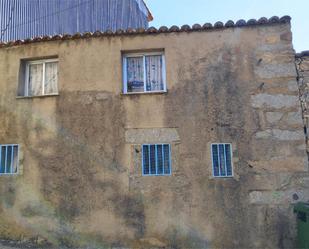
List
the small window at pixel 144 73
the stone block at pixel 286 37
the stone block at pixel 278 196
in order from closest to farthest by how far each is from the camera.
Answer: the stone block at pixel 278 196 < the stone block at pixel 286 37 < the small window at pixel 144 73

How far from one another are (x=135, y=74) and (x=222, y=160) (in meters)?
3.03

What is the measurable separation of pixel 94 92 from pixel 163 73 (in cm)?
177

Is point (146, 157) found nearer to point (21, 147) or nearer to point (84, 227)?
point (84, 227)

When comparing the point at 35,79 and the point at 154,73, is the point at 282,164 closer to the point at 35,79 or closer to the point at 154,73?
the point at 154,73

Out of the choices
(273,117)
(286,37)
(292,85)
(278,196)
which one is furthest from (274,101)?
(278,196)

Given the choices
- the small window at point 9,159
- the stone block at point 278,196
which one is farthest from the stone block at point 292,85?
the small window at point 9,159

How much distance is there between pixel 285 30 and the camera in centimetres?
877

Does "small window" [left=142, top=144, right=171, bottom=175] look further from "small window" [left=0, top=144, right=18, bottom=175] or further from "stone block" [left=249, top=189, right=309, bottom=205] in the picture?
"small window" [left=0, top=144, right=18, bottom=175]

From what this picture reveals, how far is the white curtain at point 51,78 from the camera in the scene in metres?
9.30

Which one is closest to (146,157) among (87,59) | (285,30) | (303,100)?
(87,59)

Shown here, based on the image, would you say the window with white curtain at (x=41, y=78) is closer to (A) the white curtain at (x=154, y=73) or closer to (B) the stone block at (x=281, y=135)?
(A) the white curtain at (x=154, y=73)

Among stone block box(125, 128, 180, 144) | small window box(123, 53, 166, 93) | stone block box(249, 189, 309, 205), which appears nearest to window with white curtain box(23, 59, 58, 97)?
small window box(123, 53, 166, 93)

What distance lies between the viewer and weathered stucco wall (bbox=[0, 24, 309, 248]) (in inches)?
317

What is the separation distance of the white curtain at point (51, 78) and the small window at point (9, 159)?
1.65 meters
